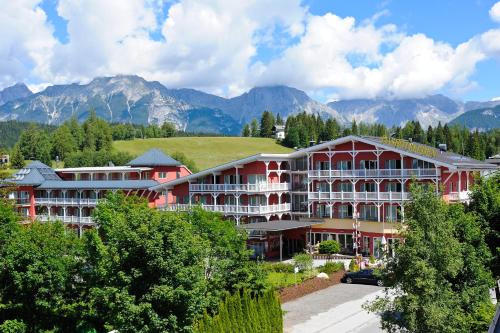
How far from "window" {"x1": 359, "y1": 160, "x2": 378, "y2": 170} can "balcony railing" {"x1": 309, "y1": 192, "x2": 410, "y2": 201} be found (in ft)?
9.00

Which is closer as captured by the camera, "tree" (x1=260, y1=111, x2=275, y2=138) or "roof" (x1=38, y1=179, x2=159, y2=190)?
"roof" (x1=38, y1=179, x2=159, y2=190)

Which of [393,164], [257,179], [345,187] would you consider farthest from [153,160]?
[393,164]

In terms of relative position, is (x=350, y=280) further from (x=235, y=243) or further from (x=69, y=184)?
(x=69, y=184)

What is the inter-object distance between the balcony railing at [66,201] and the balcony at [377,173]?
30.4 m

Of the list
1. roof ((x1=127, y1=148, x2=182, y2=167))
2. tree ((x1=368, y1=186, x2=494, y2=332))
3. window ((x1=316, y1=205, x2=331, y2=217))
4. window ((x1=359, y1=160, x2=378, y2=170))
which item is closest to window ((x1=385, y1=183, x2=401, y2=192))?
window ((x1=359, y1=160, x2=378, y2=170))

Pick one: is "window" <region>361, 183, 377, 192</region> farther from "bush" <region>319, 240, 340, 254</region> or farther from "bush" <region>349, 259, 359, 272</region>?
"bush" <region>349, 259, 359, 272</region>

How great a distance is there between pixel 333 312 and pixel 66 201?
5076 centimetres

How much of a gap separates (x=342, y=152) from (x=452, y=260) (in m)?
39.1

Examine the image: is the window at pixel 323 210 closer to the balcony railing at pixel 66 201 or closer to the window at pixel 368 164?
the window at pixel 368 164

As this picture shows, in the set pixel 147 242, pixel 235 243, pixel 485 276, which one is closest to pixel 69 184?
pixel 235 243

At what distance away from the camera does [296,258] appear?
4222cm

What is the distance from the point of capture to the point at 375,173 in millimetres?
54312

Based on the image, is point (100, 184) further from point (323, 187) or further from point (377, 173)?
point (377, 173)

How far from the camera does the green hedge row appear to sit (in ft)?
74.3
